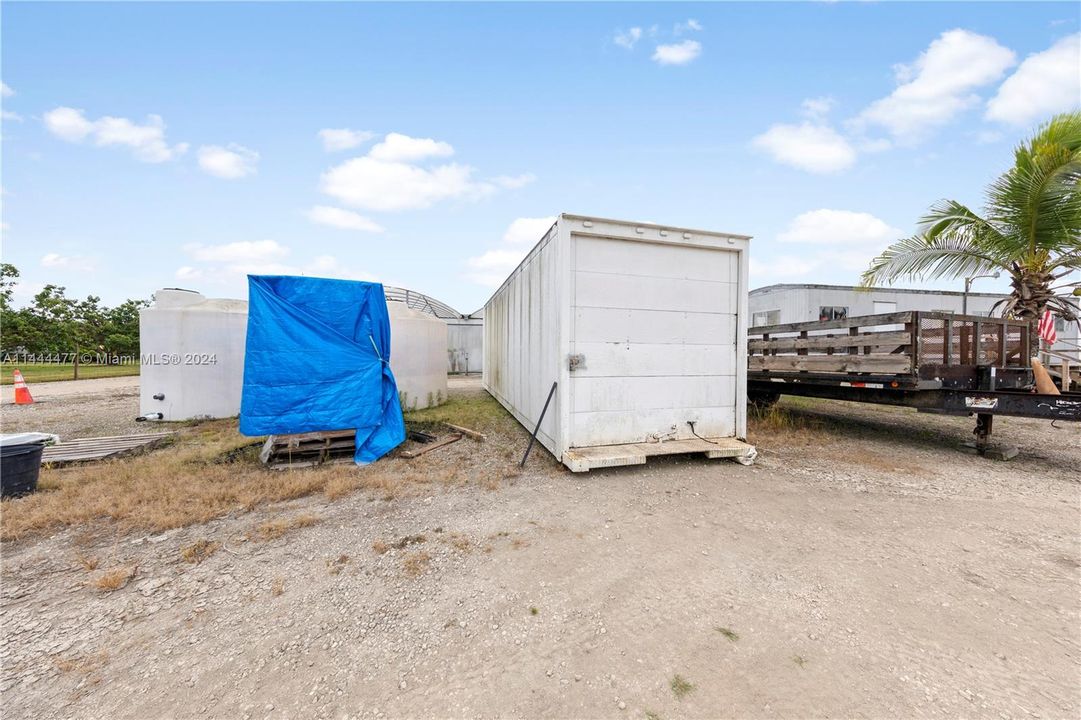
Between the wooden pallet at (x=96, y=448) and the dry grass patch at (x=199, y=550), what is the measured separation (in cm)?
385

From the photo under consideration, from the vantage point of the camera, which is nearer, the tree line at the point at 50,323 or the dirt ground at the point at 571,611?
the dirt ground at the point at 571,611

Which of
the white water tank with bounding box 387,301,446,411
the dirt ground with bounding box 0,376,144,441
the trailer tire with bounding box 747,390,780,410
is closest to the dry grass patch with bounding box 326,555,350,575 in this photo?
the white water tank with bounding box 387,301,446,411

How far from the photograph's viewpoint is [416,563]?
300 cm

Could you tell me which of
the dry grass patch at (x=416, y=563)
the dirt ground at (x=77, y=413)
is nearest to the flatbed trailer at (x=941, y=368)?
the dry grass patch at (x=416, y=563)

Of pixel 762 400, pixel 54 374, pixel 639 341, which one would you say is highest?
pixel 639 341

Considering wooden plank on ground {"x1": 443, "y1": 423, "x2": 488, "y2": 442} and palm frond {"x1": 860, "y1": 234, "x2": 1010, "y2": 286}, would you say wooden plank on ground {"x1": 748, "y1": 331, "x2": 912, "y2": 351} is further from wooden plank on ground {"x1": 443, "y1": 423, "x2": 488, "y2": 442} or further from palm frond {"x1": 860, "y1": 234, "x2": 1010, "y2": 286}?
wooden plank on ground {"x1": 443, "y1": 423, "x2": 488, "y2": 442}

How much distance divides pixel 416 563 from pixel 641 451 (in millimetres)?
3004

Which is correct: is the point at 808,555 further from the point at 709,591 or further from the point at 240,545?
the point at 240,545

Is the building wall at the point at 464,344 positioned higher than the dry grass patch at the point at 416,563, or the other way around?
the building wall at the point at 464,344

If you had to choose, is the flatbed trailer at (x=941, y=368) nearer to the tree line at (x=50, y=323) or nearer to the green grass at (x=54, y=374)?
the green grass at (x=54, y=374)

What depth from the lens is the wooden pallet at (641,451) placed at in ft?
15.8

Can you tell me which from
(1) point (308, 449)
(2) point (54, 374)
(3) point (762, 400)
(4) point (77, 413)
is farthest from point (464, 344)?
(2) point (54, 374)

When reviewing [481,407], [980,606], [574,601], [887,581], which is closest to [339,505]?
[574,601]

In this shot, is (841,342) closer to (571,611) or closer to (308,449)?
(571,611)
